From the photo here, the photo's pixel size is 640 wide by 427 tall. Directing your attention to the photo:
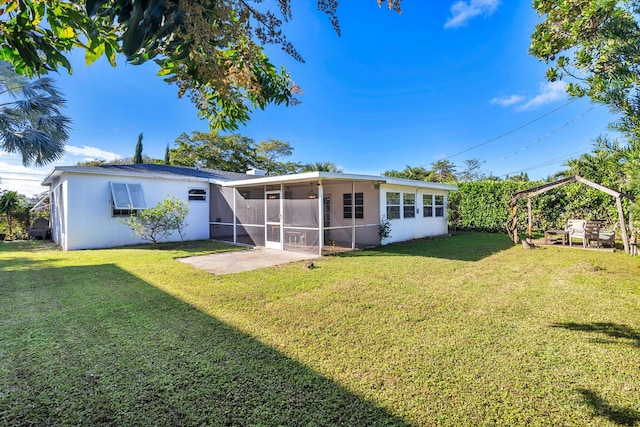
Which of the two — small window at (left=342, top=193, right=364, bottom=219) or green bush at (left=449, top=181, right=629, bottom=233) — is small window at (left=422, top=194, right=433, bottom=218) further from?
small window at (left=342, top=193, right=364, bottom=219)

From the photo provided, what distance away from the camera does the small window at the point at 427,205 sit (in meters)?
13.4

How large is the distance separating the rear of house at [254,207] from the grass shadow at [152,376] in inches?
223

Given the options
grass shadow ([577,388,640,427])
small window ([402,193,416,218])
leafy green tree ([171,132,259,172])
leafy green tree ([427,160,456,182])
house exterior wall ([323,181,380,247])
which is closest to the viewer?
grass shadow ([577,388,640,427])

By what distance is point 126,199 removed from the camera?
36.0 feet

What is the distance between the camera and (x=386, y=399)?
88.2 inches

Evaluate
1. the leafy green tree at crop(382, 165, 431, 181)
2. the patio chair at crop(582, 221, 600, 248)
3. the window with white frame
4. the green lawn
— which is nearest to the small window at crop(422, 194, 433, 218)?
the patio chair at crop(582, 221, 600, 248)

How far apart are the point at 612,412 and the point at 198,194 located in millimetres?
13694

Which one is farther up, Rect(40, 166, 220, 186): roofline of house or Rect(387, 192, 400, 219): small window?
Rect(40, 166, 220, 186): roofline of house

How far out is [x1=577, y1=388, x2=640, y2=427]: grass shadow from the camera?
2002mm

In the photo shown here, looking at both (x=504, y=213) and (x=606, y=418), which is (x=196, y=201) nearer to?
(x=606, y=418)

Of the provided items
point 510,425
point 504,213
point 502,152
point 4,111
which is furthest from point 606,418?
point 502,152

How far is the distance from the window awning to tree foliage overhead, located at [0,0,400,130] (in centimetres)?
1035

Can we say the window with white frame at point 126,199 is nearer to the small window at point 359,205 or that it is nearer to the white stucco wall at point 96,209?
the white stucco wall at point 96,209

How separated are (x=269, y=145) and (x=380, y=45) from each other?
64.9 ft
